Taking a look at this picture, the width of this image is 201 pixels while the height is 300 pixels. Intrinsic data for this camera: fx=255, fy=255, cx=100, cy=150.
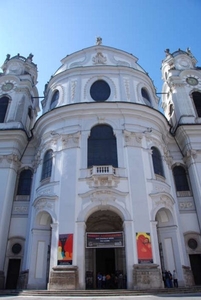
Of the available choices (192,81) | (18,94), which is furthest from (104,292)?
(192,81)

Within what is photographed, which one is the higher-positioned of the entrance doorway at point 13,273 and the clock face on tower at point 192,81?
the clock face on tower at point 192,81

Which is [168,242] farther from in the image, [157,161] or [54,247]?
[54,247]

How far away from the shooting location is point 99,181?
56.3 ft

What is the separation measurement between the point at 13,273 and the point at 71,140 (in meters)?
10.5

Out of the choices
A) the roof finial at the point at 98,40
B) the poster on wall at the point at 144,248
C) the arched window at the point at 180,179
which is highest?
the roof finial at the point at 98,40

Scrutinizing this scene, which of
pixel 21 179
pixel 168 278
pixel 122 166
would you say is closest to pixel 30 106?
pixel 21 179

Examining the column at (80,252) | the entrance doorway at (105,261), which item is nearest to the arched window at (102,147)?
the column at (80,252)

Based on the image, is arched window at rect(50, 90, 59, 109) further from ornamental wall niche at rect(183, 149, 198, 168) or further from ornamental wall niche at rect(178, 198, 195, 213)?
ornamental wall niche at rect(178, 198, 195, 213)

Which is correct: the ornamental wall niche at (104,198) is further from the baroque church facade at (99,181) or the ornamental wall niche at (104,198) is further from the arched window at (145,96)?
the arched window at (145,96)

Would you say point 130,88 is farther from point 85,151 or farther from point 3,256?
point 3,256

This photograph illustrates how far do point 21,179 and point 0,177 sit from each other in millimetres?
1871

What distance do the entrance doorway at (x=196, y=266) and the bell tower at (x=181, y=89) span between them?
10.9 metres

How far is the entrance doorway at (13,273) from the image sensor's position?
1789cm

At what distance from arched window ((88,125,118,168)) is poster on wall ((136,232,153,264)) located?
5187 mm
